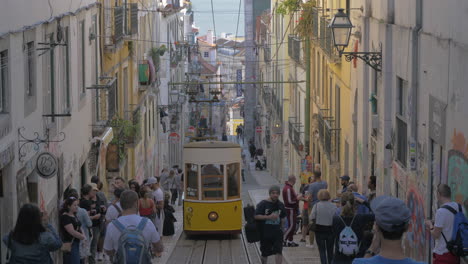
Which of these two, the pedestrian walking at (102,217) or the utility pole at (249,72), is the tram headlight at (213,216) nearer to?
the pedestrian walking at (102,217)

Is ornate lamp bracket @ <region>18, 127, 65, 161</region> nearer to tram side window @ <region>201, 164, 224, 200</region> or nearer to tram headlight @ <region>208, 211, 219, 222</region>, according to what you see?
tram side window @ <region>201, 164, 224, 200</region>

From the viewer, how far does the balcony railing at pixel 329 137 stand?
84.1 feet

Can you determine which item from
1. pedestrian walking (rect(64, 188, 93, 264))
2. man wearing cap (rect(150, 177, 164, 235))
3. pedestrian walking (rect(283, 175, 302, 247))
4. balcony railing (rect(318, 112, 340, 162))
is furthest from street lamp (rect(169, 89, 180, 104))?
pedestrian walking (rect(64, 188, 93, 264))

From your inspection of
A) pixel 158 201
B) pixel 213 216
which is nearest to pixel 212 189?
pixel 213 216

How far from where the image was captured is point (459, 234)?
29.8 feet

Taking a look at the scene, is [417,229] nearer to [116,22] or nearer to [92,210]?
[92,210]

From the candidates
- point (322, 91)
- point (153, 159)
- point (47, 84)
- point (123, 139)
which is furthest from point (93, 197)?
point (153, 159)

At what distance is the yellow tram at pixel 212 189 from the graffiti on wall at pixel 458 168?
9.63 metres

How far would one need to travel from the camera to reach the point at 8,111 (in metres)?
11.7

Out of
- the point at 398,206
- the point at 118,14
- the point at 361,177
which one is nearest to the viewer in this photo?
Answer: the point at 398,206

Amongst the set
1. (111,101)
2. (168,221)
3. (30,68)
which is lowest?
(168,221)

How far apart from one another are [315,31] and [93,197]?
17624 millimetres

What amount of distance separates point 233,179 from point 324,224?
770cm

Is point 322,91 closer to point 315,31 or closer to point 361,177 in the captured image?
point 315,31
